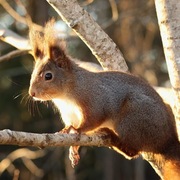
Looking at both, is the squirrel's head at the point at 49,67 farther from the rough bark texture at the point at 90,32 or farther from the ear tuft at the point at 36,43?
the rough bark texture at the point at 90,32

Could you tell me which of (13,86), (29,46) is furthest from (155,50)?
(29,46)

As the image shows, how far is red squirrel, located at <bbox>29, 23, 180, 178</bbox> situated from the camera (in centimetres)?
386

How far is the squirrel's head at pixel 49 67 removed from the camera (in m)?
3.91

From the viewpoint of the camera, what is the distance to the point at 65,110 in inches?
157

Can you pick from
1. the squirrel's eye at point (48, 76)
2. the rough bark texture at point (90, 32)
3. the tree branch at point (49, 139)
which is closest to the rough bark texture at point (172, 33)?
the tree branch at point (49, 139)

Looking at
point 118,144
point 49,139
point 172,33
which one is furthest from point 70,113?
point 172,33

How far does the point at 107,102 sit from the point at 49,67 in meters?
0.44

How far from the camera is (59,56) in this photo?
13.2ft

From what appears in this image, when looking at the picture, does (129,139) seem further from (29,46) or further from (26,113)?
(26,113)

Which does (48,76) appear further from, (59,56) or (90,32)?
(90,32)

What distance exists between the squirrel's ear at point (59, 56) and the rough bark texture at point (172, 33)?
107 centimetres

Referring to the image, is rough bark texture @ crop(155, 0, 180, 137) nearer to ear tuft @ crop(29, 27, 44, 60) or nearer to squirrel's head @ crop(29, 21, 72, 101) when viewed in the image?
squirrel's head @ crop(29, 21, 72, 101)

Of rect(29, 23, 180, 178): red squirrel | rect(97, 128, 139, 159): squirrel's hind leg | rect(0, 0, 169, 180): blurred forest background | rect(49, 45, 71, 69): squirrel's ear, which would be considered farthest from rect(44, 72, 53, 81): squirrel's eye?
rect(0, 0, 169, 180): blurred forest background

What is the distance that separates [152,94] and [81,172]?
9.41m
